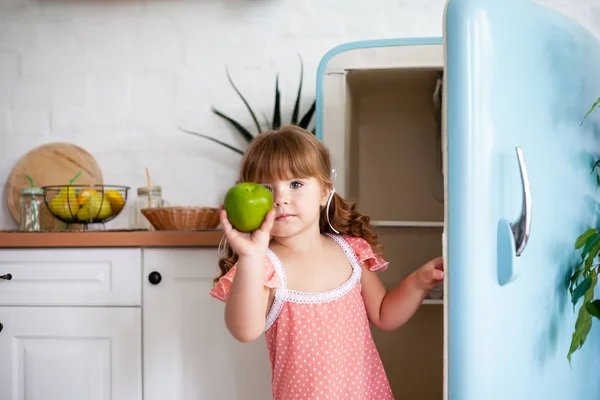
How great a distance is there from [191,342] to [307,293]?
44 cm

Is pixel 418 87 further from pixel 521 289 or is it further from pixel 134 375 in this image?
pixel 134 375

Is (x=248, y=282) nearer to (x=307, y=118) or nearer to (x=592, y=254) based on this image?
(x=592, y=254)

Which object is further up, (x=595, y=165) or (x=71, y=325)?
(x=595, y=165)

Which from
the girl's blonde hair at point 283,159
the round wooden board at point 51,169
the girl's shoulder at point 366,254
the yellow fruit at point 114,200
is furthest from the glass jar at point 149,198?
the girl's shoulder at point 366,254

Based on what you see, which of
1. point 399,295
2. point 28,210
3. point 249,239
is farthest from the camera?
point 28,210

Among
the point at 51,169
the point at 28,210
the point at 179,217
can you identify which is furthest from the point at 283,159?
the point at 51,169

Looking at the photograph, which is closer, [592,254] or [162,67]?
[592,254]

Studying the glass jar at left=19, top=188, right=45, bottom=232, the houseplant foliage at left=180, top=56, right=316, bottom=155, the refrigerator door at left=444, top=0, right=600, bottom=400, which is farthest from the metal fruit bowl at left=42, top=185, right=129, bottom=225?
the refrigerator door at left=444, top=0, right=600, bottom=400

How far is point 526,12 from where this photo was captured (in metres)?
1.00

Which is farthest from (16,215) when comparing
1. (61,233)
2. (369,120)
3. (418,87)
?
(418,87)

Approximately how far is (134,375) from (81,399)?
0.15 metres

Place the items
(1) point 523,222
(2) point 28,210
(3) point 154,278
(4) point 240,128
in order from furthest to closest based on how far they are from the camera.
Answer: (4) point 240,128 < (2) point 28,210 < (3) point 154,278 < (1) point 523,222

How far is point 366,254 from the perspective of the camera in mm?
1278

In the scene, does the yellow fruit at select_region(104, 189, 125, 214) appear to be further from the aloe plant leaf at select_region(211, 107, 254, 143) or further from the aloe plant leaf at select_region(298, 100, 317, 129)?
the aloe plant leaf at select_region(298, 100, 317, 129)
